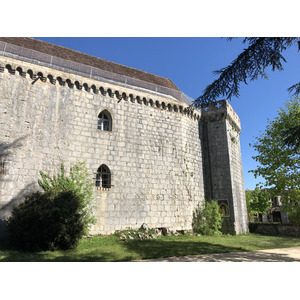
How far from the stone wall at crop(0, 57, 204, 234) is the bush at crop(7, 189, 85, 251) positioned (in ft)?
4.35

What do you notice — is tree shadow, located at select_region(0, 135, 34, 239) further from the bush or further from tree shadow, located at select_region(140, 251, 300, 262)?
tree shadow, located at select_region(140, 251, 300, 262)

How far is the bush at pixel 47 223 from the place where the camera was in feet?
26.7

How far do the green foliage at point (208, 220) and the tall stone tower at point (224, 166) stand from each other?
2.71 ft

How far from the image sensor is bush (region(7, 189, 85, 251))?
8148mm

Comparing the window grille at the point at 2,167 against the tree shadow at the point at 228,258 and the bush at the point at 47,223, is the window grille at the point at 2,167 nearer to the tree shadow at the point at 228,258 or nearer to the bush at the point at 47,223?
the bush at the point at 47,223

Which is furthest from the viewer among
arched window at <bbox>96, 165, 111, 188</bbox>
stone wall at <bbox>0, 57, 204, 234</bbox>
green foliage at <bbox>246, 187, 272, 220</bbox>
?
green foliage at <bbox>246, 187, 272, 220</bbox>

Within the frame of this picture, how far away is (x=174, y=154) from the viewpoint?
14398 mm

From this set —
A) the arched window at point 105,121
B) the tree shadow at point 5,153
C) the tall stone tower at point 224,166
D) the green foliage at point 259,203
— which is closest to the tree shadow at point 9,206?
the tree shadow at point 5,153

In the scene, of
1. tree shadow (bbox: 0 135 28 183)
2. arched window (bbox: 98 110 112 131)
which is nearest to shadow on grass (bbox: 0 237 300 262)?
tree shadow (bbox: 0 135 28 183)

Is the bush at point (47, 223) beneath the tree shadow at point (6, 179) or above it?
beneath

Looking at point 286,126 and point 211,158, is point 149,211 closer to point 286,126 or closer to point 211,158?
point 211,158

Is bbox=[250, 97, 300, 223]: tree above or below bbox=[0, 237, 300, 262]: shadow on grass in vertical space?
above

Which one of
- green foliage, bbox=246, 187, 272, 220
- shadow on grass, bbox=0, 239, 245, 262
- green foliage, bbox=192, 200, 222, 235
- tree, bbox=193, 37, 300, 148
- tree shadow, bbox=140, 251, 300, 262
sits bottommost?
tree shadow, bbox=140, 251, 300, 262
